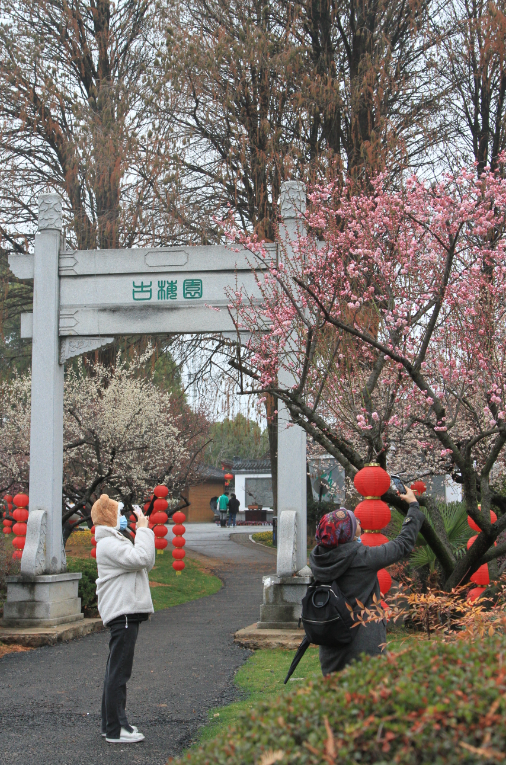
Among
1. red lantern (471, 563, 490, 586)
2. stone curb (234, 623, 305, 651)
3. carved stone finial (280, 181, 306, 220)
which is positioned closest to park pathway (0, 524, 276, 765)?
stone curb (234, 623, 305, 651)

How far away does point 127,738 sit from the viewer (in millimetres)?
5383

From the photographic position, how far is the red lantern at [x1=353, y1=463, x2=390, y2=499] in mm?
5895

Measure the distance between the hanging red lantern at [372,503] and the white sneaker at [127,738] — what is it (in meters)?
2.16

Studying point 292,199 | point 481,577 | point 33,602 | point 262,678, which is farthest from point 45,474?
point 481,577

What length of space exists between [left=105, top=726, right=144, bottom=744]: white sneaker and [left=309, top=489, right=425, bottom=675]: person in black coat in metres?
1.92

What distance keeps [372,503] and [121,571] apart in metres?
2.13

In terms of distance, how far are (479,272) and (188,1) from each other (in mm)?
13630

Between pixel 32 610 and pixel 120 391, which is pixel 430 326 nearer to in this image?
pixel 32 610

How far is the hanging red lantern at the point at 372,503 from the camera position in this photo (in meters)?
5.91

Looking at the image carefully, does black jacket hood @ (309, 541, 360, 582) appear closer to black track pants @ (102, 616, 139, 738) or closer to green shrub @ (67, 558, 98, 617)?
black track pants @ (102, 616, 139, 738)

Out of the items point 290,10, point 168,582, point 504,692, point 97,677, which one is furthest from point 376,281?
point 290,10

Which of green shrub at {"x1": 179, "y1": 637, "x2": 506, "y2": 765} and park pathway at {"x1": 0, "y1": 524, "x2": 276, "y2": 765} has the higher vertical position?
green shrub at {"x1": 179, "y1": 637, "x2": 506, "y2": 765}

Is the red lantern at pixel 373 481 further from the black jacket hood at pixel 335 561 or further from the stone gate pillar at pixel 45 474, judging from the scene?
the stone gate pillar at pixel 45 474

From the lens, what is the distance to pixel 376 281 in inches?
300
